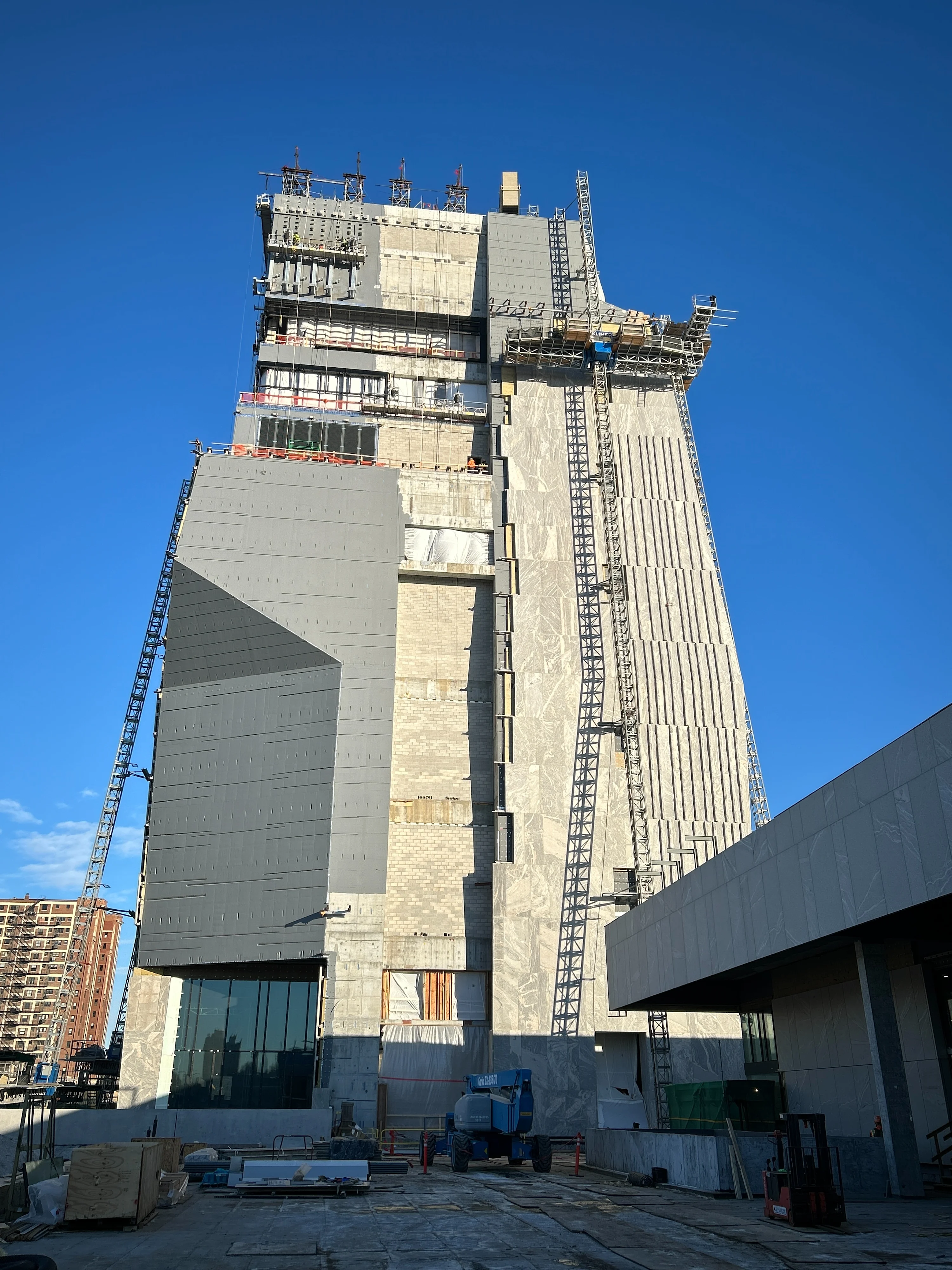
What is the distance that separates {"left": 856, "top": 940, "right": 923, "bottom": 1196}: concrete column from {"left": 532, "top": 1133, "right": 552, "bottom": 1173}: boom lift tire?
1199 centimetres

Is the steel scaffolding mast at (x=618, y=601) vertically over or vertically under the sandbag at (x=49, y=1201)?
over

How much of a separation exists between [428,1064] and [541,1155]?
718 inches

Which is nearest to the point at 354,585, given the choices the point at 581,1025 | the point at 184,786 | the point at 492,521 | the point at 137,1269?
the point at 492,521

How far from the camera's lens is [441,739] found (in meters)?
55.4

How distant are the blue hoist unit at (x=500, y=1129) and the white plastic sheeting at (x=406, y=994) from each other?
1687 centimetres

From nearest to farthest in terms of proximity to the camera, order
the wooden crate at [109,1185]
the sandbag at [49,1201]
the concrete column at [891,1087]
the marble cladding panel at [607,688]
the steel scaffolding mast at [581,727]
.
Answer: the wooden crate at [109,1185]
the sandbag at [49,1201]
the concrete column at [891,1087]
the steel scaffolding mast at [581,727]
the marble cladding panel at [607,688]

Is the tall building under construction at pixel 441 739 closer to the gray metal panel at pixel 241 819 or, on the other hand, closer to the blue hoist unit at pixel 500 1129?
the gray metal panel at pixel 241 819

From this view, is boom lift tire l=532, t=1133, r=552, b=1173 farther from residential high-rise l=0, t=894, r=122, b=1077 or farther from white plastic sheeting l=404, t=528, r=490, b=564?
residential high-rise l=0, t=894, r=122, b=1077

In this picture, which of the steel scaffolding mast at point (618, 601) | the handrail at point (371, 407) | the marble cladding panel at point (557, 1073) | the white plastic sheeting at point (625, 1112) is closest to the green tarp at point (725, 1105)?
the marble cladding panel at point (557, 1073)

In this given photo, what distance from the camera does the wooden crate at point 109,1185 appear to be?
19875 mm

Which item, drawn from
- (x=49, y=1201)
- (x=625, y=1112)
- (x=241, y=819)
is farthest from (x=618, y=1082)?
(x=49, y=1201)

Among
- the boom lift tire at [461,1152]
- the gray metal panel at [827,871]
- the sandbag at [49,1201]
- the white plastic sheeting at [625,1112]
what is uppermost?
the gray metal panel at [827,871]

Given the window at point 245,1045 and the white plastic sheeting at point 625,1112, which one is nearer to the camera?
the white plastic sheeting at point 625,1112

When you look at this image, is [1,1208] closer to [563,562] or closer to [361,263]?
[563,562]
